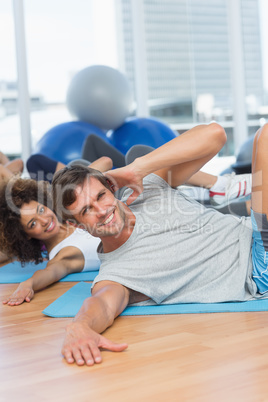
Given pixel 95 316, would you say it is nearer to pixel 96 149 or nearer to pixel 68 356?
pixel 68 356

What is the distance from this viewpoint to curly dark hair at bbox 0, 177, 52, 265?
2.42 metres

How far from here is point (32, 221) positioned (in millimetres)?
2422

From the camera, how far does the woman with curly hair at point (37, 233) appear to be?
7.93 feet

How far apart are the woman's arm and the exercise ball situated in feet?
6.69

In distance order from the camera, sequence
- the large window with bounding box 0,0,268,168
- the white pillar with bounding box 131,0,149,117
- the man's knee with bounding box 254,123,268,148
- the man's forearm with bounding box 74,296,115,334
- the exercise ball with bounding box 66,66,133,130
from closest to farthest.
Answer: the man's forearm with bounding box 74,296,115,334, the man's knee with bounding box 254,123,268,148, the exercise ball with bounding box 66,66,133,130, the large window with bounding box 0,0,268,168, the white pillar with bounding box 131,0,149,117

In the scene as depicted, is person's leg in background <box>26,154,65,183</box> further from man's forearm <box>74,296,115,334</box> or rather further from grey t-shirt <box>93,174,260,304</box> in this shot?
man's forearm <box>74,296,115,334</box>

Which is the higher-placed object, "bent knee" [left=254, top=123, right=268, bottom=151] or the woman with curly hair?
"bent knee" [left=254, top=123, right=268, bottom=151]

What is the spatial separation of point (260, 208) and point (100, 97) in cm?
280

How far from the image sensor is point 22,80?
470 centimetres

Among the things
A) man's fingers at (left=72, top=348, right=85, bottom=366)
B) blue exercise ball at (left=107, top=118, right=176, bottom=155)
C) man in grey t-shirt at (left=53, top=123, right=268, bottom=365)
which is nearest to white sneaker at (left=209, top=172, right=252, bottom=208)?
man in grey t-shirt at (left=53, top=123, right=268, bottom=365)

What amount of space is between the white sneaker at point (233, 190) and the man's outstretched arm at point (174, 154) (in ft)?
1.94

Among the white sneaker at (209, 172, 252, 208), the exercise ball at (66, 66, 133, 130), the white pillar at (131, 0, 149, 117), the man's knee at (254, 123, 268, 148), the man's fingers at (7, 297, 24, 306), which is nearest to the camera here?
the man's knee at (254, 123, 268, 148)

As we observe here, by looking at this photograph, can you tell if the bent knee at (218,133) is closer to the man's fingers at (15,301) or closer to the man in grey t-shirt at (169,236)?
the man in grey t-shirt at (169,236)

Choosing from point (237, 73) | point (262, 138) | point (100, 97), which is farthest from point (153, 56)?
point (262, 138)
